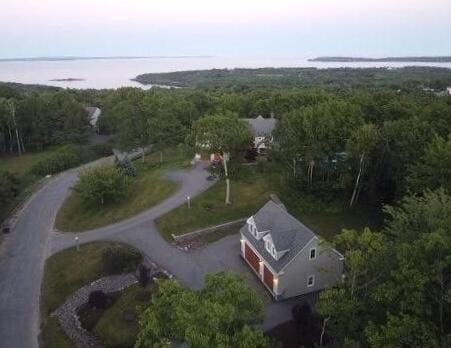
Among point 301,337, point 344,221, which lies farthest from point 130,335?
point 344,221

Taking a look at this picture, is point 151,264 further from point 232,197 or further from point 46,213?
point 46,213

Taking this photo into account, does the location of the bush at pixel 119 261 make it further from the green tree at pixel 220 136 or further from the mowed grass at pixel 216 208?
the green tree at pixel 220 136

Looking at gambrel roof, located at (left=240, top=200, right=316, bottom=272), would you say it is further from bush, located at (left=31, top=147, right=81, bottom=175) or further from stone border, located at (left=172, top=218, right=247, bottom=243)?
bush, located at (left=31, top=147, right=81, bottom=175)

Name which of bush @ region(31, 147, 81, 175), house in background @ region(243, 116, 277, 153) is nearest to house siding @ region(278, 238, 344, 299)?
house in background @ region(243, 116, 277, 153)

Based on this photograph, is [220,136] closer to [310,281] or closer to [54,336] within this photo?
[310,281]

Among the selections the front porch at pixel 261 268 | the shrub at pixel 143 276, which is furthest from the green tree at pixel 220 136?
the shrub at pixel 143 276

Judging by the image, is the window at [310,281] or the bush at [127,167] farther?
the bush at [127,167]
